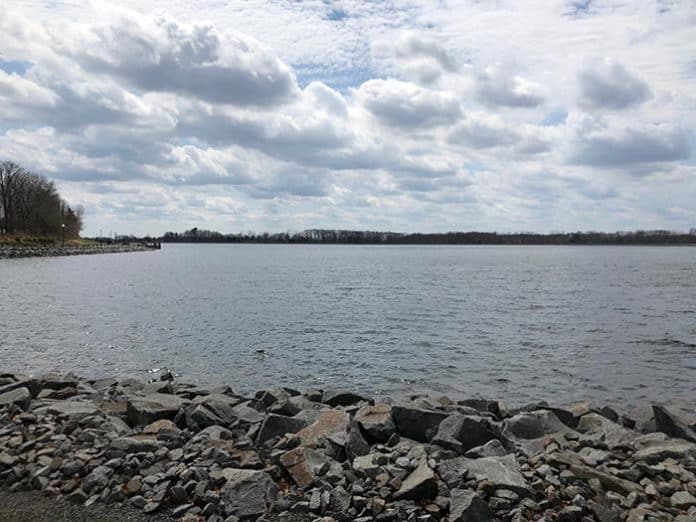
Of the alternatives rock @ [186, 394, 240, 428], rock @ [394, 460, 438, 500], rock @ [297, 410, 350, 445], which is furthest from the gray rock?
rock @ [186, 394, 240, 428]

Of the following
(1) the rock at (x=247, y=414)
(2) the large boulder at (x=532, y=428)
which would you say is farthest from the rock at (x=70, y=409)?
(2) the large boulder at (x=532, y=428)

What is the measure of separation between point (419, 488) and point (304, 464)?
67.1 inches

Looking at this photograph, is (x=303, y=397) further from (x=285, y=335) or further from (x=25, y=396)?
(x=285, y=335)

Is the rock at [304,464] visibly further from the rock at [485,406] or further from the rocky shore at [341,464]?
the rock at [485,406]

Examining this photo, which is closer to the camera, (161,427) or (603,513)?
(603,513)

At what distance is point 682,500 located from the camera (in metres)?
7.41

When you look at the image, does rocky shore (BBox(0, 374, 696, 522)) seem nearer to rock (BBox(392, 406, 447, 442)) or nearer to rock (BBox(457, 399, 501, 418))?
rock (BBox(392, 406, 447, 442))

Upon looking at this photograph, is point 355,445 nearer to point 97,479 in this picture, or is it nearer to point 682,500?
point 97,479

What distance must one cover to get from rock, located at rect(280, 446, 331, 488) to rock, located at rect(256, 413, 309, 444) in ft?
4.62

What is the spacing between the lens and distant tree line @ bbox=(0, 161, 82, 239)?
11694cm

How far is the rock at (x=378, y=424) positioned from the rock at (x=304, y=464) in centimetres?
147

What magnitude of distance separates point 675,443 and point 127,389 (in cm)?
1247

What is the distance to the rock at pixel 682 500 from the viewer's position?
7.35m

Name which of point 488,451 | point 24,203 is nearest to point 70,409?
point 488,451
